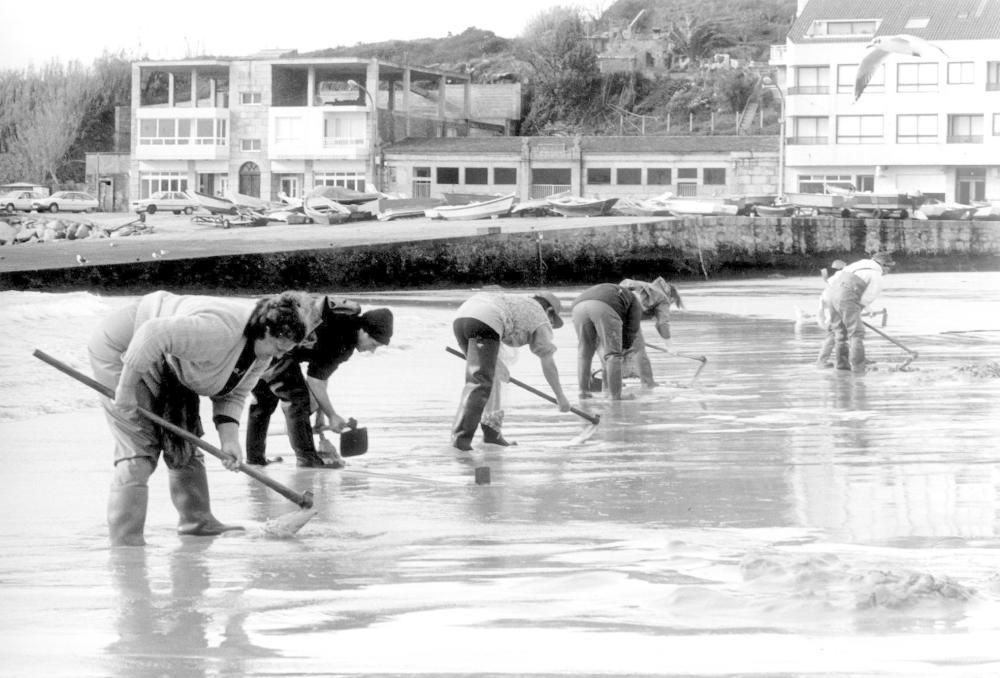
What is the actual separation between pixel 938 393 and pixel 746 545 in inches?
312

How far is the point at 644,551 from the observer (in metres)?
7.12

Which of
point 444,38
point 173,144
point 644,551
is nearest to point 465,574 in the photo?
point 644,551

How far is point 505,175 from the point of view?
256 feet

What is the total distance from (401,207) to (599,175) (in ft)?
54.3

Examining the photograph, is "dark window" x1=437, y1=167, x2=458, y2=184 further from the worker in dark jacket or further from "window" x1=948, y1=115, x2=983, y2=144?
the worker in dark jacket

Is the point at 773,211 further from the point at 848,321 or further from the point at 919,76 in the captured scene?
the point at 848,321

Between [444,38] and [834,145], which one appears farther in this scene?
[444,38]

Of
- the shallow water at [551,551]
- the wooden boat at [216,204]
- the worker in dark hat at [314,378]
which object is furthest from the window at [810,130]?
the worker in dark hat at [314,378]

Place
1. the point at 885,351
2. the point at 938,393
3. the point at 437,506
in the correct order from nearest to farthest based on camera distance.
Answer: the point at 437,506
the point at 938,393
the point at 885,351

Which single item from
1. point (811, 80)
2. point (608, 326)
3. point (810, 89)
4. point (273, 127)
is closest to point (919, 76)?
point (810, 89)

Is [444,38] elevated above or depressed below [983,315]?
above

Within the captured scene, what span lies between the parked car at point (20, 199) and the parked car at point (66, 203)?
0.30 m

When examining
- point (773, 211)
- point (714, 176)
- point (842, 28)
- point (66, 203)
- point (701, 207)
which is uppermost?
point (842, 28)

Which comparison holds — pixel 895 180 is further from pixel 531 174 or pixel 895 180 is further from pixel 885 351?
pixel 885 351
